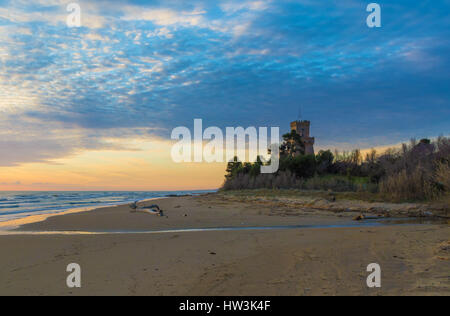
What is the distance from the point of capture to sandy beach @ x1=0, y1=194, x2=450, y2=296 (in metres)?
4.06

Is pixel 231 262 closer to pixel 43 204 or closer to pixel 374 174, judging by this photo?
pixel 43 204

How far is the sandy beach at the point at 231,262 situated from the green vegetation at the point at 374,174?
625 centimetres

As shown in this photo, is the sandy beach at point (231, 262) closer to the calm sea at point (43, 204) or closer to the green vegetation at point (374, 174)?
the green vegetation at point (374, 174)

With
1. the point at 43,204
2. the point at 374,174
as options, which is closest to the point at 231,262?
the point at 43,204

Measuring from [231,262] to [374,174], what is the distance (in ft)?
84.4

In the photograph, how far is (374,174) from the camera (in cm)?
2773

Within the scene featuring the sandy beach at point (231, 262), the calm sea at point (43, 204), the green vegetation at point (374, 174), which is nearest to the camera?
the sandy beach at point (231, 262)

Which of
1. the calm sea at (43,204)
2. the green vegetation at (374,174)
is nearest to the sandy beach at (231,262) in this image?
the green vegetation at (374,174)

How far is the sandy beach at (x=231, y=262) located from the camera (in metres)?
4.06

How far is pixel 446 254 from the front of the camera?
18.2 ft

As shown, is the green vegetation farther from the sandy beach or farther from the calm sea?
the calm sea

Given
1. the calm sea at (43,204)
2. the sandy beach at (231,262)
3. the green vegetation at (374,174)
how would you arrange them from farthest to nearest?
the calm sea at (43,204) → the green vegetation at (374,174) → the sandy beach at (231,262)

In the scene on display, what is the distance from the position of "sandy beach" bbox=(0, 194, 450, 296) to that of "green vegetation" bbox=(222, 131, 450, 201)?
246 inches
